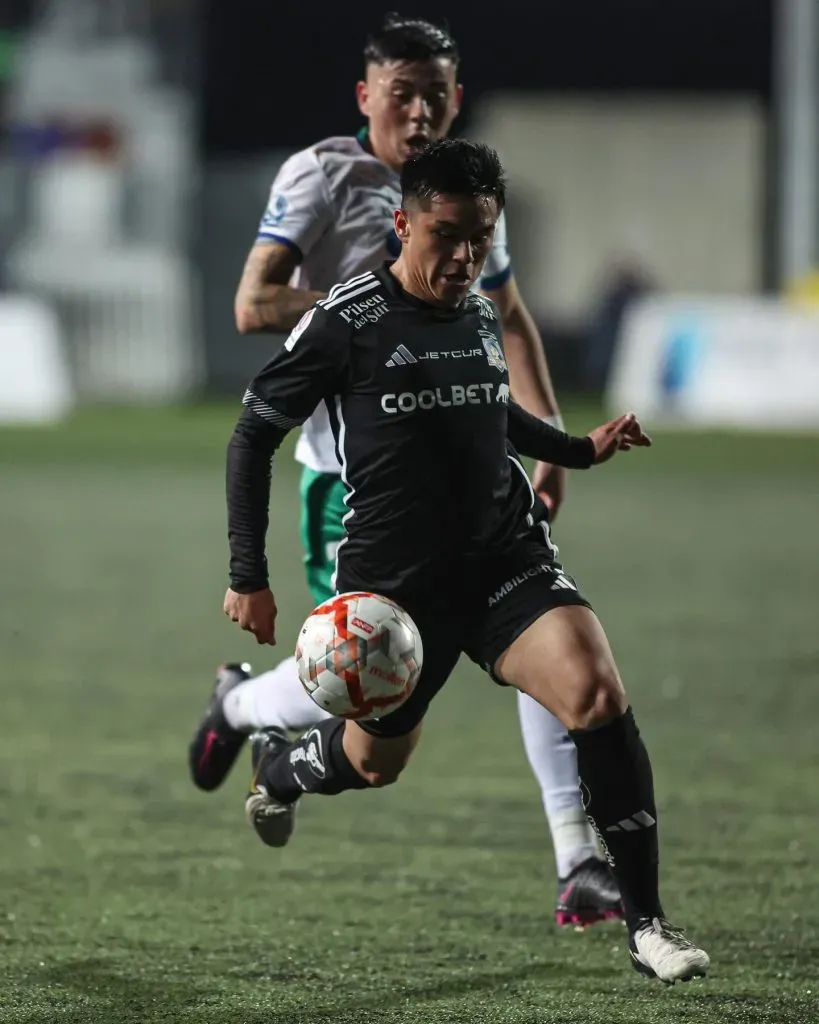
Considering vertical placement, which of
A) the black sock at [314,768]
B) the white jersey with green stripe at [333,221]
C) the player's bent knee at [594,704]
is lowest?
the black sock at [314,768]

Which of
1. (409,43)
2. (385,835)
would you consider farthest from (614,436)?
(385,835)

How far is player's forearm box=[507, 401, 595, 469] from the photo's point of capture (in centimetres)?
493

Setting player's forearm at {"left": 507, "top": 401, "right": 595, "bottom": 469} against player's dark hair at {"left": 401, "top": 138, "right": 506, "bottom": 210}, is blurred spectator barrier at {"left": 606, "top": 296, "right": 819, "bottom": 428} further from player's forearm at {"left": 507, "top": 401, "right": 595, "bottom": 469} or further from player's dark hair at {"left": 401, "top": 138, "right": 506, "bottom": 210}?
player's dark hair at {"left": 401, "top": 138, "right": 506, "bottom": 210}

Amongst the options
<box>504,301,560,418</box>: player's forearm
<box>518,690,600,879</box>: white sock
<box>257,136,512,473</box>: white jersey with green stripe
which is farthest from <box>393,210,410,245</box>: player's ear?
<box>518,690,600,879</box>: white sock

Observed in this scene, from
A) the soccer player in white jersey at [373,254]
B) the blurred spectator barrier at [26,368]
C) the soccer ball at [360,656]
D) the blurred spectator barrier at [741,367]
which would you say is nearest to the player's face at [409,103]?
the soccer player in white jersey at [373,254]

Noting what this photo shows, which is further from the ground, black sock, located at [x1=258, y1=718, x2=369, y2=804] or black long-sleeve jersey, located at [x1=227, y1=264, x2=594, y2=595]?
black long-sleeve jersey, located at [x1=227, y1=264, x2=594, y2=595]

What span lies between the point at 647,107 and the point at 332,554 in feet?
98.7

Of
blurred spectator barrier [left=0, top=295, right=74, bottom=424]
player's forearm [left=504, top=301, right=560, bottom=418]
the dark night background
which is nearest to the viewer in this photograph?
player's forearm [left=504, top=301, right=560, bottom=418]

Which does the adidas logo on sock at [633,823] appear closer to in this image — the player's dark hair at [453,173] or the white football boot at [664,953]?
the white football boot at [664,953]

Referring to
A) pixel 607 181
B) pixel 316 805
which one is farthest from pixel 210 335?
pixel 316 805

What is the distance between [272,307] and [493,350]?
900 millimetres

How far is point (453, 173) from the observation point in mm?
4559

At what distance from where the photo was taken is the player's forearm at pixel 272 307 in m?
5.38

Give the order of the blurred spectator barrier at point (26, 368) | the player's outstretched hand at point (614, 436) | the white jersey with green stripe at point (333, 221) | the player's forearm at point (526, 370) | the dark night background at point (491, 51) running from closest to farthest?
1. the player's outstretched hand at point (614, 436)
2. the white jersey with green stripe at point (333, 221)
3. the player's forearm at point (526, 370)
4. the blurred spectator barrier at point (26, 368)
5. the dark night background at point (491, 51)
